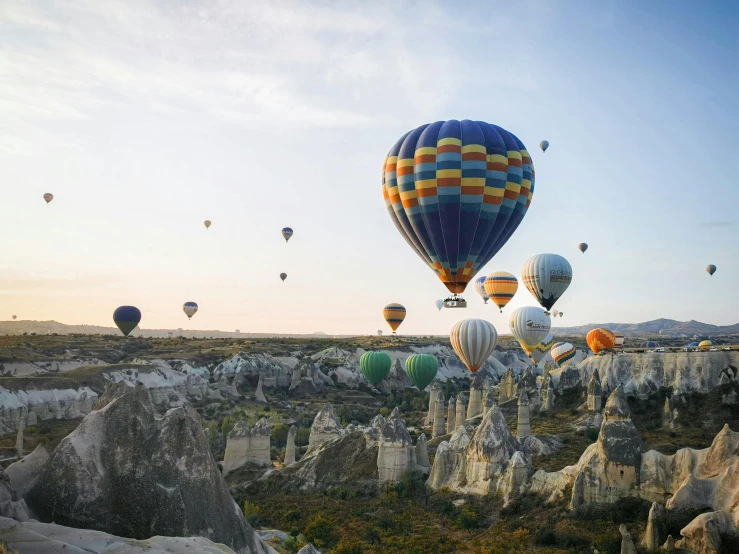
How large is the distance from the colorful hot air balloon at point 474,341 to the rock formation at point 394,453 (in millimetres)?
18867

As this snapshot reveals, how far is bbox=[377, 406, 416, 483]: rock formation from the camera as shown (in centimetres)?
3541

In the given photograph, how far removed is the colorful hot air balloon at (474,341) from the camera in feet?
177

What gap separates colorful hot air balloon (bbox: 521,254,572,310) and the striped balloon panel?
96.8ft

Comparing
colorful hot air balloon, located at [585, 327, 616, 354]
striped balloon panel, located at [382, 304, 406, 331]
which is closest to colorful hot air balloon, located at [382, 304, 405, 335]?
striped balloon panel, located at [382, 304, 406, 331]

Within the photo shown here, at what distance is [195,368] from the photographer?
8094cm

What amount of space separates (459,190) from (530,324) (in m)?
36.5

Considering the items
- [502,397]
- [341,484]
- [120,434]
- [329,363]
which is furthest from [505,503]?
[329,363]

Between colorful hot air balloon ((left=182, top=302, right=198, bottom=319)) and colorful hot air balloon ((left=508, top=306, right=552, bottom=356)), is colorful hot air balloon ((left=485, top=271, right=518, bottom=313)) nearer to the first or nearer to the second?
colorful hot air balloon ((left=508, top=306, right=552, bottom=356))

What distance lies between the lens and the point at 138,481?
16.1 metres

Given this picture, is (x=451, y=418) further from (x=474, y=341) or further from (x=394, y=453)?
(x=394, y=453)

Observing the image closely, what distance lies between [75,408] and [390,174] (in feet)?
123

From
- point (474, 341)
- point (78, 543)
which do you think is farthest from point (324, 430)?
point (78, 543)

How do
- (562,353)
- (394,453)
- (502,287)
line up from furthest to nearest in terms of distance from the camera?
(562,353)
(502,287)
(394,453)

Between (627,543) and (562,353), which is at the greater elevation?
(562,353)
